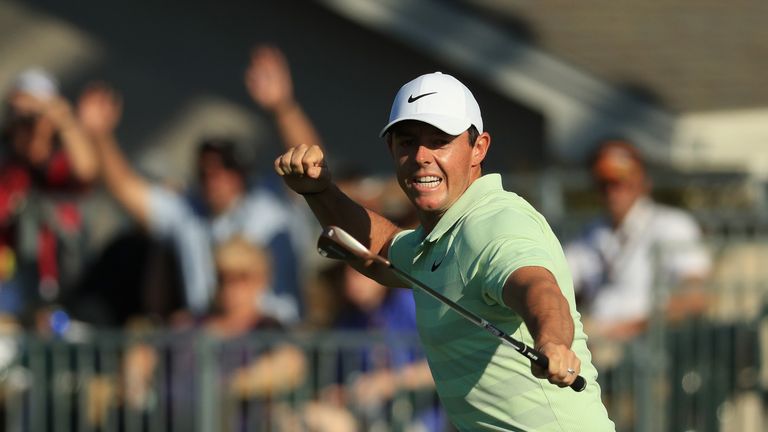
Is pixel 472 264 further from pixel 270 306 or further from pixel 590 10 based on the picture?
pixel 590 10

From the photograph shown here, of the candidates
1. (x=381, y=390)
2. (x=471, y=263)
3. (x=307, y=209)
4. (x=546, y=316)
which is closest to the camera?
(x=546, y=316)

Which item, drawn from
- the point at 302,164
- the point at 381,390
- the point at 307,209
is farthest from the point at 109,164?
the point at 302,164

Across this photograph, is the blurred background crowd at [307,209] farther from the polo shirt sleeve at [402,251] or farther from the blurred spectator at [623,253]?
the polo shirt sleeve at [402,251]

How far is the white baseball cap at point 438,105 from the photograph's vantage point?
5.25 metres

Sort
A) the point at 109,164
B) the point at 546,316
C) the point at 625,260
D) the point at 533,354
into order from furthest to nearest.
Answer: the point at 109,164, the point at 625,260, the point at 546,316, the point at 533,354

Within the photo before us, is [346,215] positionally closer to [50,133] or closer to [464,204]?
[464,204]

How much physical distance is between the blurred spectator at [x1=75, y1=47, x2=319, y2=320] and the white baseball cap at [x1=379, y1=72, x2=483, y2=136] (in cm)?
448

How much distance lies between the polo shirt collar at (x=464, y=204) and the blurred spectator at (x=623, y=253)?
12.7 feet

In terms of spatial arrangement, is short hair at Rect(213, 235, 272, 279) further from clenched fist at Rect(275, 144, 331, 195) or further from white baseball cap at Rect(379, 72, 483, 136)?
Result: white baseball cap at Rect(379, 72, 483, 136)

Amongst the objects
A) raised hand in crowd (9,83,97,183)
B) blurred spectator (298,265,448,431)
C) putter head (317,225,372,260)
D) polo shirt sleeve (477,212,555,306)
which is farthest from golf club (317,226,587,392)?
raised hand in crowd (9,83,97,183)

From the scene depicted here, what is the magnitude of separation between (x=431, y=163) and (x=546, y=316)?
3.08 feet

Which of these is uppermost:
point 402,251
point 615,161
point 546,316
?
point 615,161

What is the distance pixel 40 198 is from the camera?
10.1 metres

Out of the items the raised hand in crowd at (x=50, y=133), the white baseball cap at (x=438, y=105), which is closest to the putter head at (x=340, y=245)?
the white baseball cap at (x=438, y=105)
